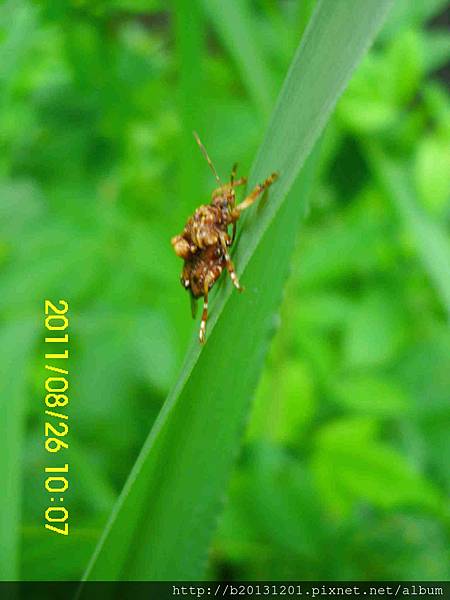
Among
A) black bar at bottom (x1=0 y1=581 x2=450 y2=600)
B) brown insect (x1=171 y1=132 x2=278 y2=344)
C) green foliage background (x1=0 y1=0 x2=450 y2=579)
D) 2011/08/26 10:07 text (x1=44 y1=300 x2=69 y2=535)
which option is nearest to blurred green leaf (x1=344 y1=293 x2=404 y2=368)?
green foliage background (x1=0 y1=0 x2=450 y2=579)

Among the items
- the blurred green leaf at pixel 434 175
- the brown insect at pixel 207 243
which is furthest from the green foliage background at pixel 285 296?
the brown insect at pixel 207 243

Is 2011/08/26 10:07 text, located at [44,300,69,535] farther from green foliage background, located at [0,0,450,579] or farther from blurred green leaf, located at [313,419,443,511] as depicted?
blurred green leaf, located at [313,419,443,511]

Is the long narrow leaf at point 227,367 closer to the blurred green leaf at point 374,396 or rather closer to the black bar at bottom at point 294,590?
the black bar at bottom at point 294,590

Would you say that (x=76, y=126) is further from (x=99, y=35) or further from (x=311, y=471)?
(x=311, y=471)

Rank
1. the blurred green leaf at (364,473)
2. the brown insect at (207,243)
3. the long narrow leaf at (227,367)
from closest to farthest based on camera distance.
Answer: the long narrow leaf at (227,367), the brown insect at (207,243), the blurred green leaf at (364,473)

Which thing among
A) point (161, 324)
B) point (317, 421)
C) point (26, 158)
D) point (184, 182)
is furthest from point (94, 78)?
point (317, 421)
